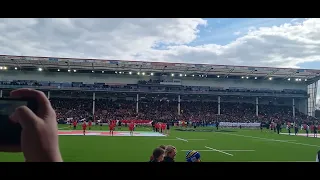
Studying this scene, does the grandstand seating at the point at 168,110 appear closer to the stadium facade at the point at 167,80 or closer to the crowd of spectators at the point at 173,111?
the crowd of spectators at the point at 173,111

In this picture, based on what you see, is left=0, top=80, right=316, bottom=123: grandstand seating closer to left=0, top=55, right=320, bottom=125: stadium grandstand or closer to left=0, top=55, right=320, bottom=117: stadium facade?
left=0, top=55, right=320, bottom=125: stadium grandstand

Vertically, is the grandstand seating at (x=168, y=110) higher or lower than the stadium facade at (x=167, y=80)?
lower

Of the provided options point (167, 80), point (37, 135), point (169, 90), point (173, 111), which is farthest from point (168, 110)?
point (37, 135)

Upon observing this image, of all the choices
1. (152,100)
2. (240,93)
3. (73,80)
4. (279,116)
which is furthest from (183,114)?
(73,80)

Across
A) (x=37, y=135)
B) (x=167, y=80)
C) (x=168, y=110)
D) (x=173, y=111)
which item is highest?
(x=167, y=80)

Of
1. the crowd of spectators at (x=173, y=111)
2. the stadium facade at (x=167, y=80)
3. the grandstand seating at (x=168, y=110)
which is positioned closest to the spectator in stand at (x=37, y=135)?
the stadium facade at (x=167, y=80)

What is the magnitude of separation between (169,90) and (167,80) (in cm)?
136

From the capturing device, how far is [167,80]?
3738 centimetres

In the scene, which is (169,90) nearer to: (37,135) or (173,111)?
(173,111)

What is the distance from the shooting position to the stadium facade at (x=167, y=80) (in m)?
28.6

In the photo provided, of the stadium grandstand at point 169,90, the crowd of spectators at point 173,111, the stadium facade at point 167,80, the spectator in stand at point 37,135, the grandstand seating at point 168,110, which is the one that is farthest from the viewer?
the crowd of spectators at point 173,111

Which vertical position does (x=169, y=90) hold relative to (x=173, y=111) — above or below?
above
